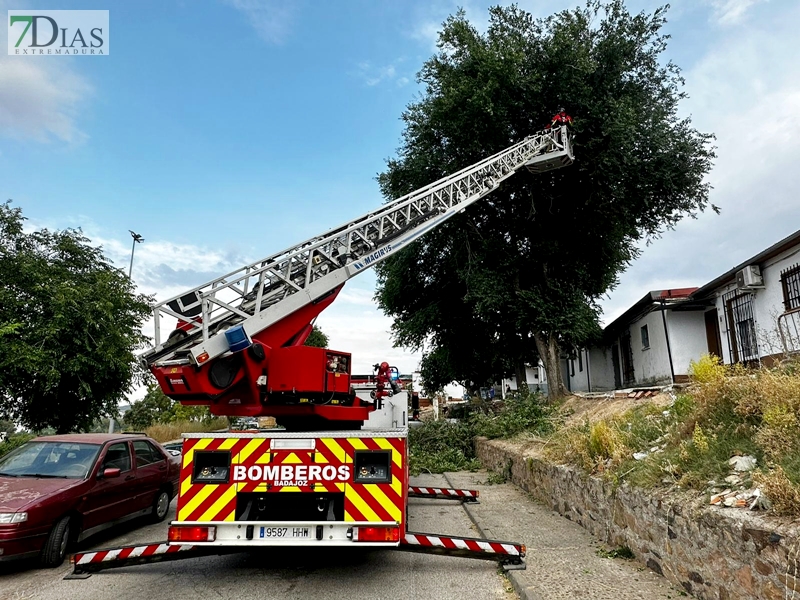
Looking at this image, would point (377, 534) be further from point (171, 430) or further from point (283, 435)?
point (171, 430)

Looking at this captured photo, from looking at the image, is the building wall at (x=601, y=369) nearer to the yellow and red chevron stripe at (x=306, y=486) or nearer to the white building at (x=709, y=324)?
the white building at (x=709, y=324)

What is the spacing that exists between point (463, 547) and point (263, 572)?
7.51ft

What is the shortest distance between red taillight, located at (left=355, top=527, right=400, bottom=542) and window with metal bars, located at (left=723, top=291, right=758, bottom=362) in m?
12.3

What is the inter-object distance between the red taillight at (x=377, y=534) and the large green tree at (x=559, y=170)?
42.4ft

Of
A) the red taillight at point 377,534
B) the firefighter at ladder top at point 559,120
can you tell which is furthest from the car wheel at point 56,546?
the firefighter at ladder top at point 559,120

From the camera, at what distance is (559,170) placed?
63.3ft

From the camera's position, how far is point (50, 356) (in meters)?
15.1

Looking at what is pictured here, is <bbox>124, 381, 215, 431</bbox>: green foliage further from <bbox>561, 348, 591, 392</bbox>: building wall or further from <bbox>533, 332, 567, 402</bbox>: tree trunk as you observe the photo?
<bbox>533, 332, 567, 402</bbox>: tree trunk

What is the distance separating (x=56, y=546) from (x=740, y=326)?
1622 centimetres

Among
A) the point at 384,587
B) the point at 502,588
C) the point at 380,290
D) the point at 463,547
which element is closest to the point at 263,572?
the point at 384,587

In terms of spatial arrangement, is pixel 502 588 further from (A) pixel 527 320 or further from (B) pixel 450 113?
(B) pixel 450 113

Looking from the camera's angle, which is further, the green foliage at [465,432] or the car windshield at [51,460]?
the green foliage at [465,432]

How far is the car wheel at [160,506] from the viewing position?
925 cm

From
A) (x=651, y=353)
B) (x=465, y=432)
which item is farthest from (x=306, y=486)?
(x=651, y=353)
